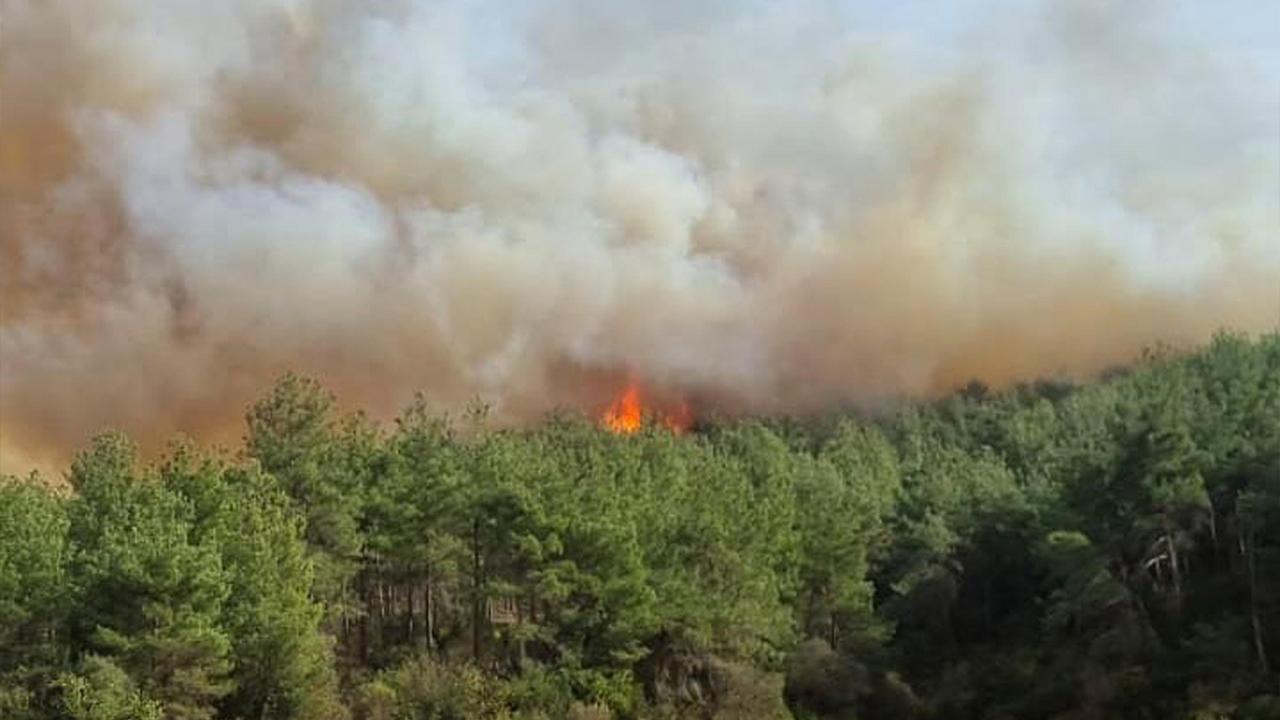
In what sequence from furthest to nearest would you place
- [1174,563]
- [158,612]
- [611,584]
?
[1174,563] < [611,584] < [158,612]

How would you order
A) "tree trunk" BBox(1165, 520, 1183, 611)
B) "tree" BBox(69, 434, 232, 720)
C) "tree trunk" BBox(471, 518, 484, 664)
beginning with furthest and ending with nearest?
1. "tree trunk" BBox(1165, 520, 1183, 611)
2. "tree trunk" BBox(471, 518, 484, 664)
3. "tree" BBox(69, 434, 232, 720)

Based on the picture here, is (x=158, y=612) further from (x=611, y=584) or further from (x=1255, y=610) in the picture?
(x=1255, y=610)

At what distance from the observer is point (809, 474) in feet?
254

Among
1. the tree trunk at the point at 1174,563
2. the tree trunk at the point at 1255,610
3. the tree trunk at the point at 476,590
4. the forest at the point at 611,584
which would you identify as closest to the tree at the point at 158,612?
the forest at the point at 611,584

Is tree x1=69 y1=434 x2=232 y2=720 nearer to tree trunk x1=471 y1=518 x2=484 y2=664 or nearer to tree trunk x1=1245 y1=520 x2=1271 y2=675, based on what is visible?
tree trunk x1=471 y1=518 x2=484 y2=664

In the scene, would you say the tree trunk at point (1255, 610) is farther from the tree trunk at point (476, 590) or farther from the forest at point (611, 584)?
the tree trunk at point (476, 590)

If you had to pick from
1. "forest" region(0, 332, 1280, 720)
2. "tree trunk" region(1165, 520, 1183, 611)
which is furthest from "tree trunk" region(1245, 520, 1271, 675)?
"tree trunk" region(1165, 520, 1183, 611)

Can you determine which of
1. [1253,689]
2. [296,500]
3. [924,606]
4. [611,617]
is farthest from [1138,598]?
[296,500]

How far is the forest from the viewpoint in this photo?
40.8 metres

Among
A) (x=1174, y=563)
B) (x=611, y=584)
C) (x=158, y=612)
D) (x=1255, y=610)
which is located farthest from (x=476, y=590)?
(x=1255, y=610)

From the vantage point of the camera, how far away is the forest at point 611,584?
40.8 m

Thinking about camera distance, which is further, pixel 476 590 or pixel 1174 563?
pixel 1174 563

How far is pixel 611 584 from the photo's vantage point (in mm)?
52594

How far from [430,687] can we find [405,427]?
44.7 feet
